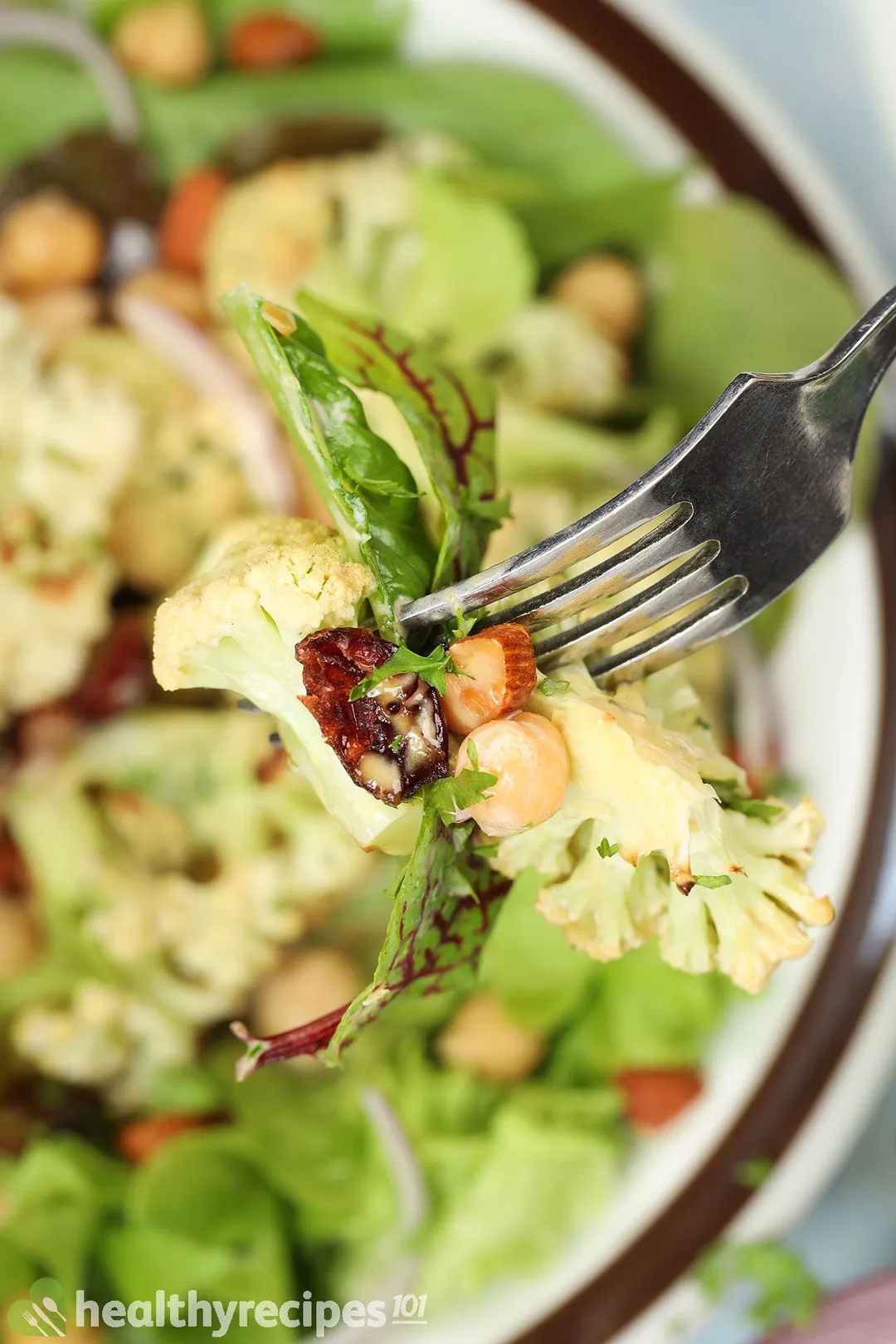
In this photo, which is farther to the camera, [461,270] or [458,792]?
[461,270]

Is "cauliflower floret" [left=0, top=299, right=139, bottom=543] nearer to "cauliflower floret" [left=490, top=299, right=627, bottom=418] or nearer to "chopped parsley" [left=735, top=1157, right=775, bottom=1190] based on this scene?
"cauliflower floret" [left=490, top=299, right=627, bottom=418]

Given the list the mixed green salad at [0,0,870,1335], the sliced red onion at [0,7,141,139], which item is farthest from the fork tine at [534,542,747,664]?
the sliced red onion at [0,7,141,139]

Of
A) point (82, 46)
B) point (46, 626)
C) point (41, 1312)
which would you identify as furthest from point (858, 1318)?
point (82, 46)

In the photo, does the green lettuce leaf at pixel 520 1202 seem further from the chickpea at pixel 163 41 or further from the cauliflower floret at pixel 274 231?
the chickpea at pixel 163 41

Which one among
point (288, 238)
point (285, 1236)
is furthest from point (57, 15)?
point (285, 1236)

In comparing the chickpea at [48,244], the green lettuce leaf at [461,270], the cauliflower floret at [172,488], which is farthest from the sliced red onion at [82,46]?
the green lettuce leaf at [461,270]

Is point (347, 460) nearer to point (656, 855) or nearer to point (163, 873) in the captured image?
point (656, 855)

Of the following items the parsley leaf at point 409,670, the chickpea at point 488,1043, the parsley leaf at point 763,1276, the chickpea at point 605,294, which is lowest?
the chickpea at point 488,1043
